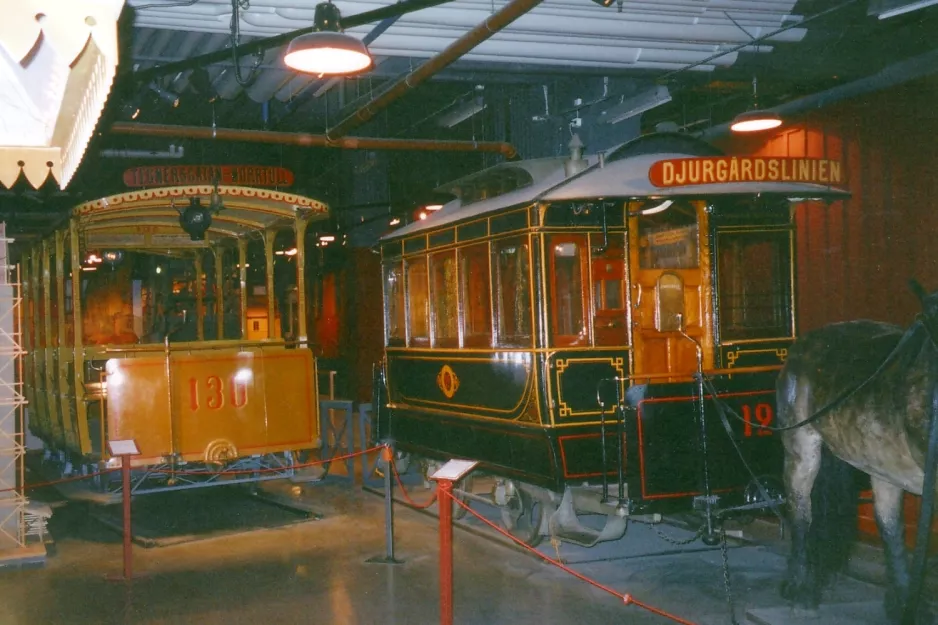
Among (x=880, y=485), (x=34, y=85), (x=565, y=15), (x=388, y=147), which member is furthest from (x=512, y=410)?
(x=388, y=147)

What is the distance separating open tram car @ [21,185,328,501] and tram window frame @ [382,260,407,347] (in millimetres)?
1050

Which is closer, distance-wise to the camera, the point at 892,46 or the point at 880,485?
the point at 880,485

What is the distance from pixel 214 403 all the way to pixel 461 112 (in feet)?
25.2

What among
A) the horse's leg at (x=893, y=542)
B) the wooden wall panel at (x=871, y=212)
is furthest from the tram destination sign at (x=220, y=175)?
the horse's leg at (x=893, y=542)

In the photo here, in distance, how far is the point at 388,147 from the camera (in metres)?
12.9

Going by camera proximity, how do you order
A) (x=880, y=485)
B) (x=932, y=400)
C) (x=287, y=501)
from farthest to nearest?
(x=287, y=501) < (x=880, y=485) < (x=932, y=400)

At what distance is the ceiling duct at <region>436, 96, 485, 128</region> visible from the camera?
48.7ft

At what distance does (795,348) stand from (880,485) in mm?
1071

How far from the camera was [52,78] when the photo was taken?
3.50 meters

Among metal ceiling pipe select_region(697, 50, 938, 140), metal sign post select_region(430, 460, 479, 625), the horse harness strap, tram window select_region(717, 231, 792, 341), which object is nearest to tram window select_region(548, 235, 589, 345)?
tram window select_region(717, 231, 792, 341)

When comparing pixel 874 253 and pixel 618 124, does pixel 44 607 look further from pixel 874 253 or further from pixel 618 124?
pixel 618 124

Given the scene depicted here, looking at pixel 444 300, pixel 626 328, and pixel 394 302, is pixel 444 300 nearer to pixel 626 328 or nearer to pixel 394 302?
pixel 394 302

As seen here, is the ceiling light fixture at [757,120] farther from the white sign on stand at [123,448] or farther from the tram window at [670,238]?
the white sign on stand at [123,448]

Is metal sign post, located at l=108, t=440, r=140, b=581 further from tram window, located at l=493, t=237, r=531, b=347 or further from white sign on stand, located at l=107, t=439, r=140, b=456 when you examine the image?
tram window, located at l=493, t=237, r=531, b=347
